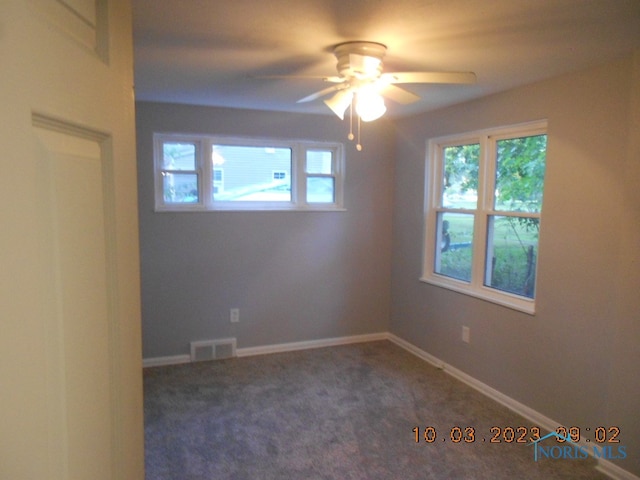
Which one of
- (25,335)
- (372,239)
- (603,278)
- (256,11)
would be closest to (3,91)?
(25,335)

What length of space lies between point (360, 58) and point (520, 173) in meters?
1.76

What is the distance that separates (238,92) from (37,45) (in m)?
3.10

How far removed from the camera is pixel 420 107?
395 centimetres

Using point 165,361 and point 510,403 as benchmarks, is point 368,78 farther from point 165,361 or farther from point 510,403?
point 165,361

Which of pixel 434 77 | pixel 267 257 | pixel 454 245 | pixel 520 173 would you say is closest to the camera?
pixel 434 77

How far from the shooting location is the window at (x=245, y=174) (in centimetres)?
404

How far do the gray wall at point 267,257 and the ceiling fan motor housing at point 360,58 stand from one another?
2.05 metres

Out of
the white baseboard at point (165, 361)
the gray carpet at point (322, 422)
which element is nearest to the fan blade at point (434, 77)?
the gray carpet at point (322, 422)

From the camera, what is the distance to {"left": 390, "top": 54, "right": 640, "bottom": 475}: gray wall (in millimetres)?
2455

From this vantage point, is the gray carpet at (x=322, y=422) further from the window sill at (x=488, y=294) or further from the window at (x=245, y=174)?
the window at (x=245, y=174)

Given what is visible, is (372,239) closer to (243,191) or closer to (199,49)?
(243,191)

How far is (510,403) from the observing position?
3.31m

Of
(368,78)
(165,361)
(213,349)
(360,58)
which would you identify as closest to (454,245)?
(368,78)

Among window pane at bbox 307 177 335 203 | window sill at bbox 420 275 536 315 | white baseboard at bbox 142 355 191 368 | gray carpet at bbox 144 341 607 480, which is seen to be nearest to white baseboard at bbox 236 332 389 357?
gray carpet at bbox 144 341 607 480
